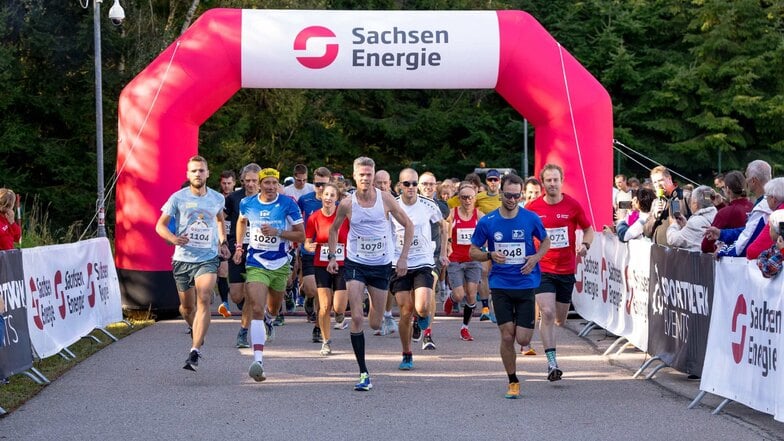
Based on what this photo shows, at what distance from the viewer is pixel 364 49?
1697 centimetres

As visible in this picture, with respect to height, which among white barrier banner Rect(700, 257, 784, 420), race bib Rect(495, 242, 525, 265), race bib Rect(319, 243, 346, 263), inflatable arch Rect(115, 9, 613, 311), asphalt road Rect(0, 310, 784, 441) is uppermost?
inflatable arch Rect(115, 9, 613, 311)

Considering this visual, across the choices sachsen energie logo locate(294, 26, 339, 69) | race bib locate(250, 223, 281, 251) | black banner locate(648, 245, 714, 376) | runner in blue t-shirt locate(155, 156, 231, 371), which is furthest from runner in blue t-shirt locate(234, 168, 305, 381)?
sachsen energie logo locate(294, 26, 339, 69)

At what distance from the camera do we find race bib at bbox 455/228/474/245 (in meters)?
15.5

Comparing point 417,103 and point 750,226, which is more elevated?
point 417,103

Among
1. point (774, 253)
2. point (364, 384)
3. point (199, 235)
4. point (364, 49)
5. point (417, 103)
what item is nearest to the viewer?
point (774, 253)

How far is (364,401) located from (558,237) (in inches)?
109

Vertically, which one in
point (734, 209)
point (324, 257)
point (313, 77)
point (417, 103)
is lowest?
point (324, 257)

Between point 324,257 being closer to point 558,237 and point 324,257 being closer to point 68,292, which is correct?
point 68,292

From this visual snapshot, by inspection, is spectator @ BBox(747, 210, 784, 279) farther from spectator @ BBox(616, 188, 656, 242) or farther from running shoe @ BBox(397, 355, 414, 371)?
spectator @ BBox(616, 188, 656, 242)

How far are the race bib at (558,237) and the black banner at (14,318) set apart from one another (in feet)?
15.9

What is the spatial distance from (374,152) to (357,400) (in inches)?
1457

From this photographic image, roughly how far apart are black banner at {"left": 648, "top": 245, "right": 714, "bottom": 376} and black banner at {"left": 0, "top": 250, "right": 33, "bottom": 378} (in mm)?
5675

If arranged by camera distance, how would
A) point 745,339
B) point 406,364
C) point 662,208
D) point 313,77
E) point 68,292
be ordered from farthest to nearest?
point 313,77 → point 68,292 → point 662,208 → point 406,364 → point 745,339

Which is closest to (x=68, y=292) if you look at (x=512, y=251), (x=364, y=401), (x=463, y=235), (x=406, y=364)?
(x=406, y=364)
